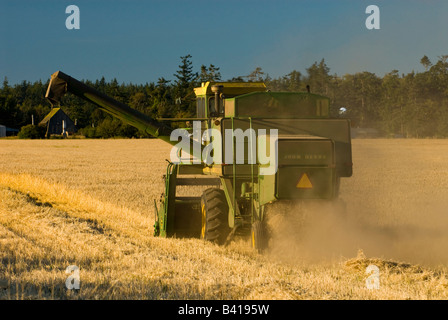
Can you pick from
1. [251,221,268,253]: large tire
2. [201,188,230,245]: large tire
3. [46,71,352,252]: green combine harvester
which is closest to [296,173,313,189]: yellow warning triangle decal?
[46,71,352,252]: green combine harvester

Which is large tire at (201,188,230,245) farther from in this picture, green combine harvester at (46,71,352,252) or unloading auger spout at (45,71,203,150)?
unloading auger spout at (45,71,203,150)

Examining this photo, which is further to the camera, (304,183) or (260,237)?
(260,237)

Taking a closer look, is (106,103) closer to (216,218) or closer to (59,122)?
(216,218)

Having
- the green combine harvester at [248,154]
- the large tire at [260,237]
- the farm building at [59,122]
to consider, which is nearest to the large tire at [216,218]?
the green combine harvester at [248,154]

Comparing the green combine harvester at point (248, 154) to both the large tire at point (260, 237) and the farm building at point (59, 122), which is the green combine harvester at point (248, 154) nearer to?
the large tire at point (260, 237)

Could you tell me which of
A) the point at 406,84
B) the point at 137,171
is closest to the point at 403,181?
the point at 137,171

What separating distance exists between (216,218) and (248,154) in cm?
129

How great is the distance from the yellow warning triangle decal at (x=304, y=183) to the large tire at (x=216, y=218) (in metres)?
1.90

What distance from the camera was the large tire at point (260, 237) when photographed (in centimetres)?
775

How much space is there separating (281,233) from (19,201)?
278 inches

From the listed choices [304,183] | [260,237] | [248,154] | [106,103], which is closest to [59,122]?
[106,103]

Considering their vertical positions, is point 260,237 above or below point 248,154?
below

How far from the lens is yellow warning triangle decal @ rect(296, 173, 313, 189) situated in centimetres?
728

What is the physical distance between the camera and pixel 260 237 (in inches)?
306
